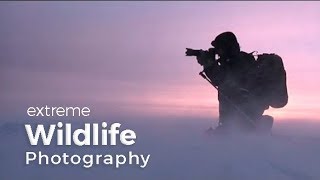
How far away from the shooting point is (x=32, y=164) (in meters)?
15.1

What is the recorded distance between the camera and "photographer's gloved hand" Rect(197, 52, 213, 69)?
15.2m

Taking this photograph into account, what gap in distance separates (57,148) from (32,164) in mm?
405

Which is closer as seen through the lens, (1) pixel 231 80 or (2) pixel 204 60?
(2) pixel 204 60

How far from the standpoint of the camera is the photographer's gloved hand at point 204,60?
15.2 metres

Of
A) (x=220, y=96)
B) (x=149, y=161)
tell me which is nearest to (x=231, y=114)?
(x=220, y=96)

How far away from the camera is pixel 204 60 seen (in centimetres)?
1521

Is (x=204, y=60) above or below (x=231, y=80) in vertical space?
above

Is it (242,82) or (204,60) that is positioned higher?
(204,60)

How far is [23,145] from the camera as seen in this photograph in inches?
599

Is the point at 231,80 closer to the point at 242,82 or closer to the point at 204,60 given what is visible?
the point at 242,82

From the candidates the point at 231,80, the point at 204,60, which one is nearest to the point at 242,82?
the point at 231,80

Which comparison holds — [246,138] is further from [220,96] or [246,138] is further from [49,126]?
[49,126]

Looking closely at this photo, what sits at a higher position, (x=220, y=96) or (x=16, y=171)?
(x=220, y=96)

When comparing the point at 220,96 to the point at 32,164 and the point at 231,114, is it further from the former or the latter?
the point at 32,164
